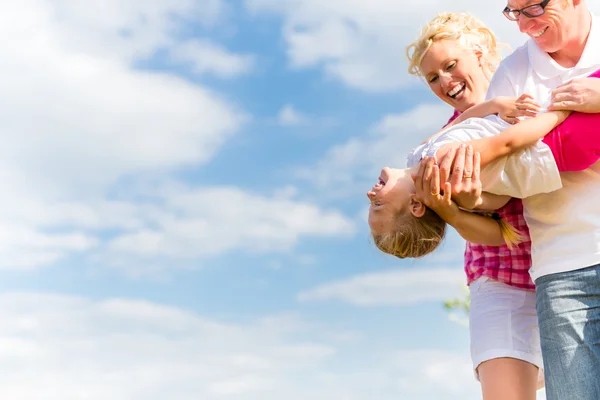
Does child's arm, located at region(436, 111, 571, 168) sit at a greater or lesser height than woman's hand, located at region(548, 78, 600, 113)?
lesser

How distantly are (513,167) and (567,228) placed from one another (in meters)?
0.40

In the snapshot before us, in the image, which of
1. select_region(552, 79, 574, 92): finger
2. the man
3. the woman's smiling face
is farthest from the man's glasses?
the woman's smiling face

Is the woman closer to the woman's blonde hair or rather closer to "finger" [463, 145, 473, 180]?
"finger" [463, 145, 473, 180]

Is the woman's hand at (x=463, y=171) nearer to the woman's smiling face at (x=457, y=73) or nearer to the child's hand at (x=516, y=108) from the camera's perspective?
the child's hand at (x=516, y=108)

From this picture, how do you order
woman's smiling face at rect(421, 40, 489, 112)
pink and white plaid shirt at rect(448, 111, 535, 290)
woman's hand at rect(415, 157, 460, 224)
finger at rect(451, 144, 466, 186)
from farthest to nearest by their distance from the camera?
1. woman's smiling face at rect(421, 40, 489, 112)
2. pink and white plaid shirt at rect(448, 111, 535, 290)
3. woman's hand at rect(415, 157, 460, 224)
4. finger at rect(451, 144, 466, 186)

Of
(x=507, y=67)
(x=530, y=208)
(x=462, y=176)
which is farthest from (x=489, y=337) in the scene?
(x=507, y=67)

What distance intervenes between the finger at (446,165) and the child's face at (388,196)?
35 centimetres

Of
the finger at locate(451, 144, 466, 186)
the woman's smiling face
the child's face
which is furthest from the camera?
the woman's smiling face

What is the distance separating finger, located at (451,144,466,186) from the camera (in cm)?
338

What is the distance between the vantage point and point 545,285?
12.1 ft

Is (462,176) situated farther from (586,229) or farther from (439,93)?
(439,93)

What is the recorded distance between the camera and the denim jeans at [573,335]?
11.6 feet

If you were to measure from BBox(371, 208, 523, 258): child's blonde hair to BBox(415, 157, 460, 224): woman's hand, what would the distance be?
158mm

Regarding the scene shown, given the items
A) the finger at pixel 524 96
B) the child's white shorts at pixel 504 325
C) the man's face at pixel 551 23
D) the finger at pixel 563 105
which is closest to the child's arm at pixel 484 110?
the finger at pixel 524 96
